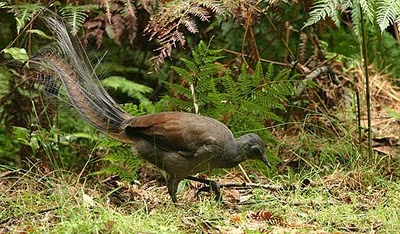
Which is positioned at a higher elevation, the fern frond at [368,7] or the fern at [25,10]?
the fern frond at [368,7]

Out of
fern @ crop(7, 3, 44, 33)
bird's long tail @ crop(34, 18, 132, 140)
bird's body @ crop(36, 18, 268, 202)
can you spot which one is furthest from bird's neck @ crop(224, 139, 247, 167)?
fern @ crop(7, 3, 44, 33)

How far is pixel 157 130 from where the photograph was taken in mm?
5227

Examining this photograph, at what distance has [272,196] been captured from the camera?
519cm

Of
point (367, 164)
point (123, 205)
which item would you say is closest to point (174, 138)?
point (123, 205)

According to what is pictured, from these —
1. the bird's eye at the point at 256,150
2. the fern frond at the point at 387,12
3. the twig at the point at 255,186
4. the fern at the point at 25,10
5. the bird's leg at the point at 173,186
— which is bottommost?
the twig at the point at 255,186

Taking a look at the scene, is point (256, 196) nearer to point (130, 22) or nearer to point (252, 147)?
point (252, 147)

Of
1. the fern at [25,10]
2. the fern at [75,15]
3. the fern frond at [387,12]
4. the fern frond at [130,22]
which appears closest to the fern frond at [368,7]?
the fern frond at [387,12]

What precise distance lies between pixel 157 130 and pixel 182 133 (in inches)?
6.6

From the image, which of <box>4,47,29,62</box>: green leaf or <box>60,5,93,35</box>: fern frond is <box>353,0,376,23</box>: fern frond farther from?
<box>4,47,29,62</box>: green leaf

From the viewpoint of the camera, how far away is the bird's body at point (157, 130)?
520cm

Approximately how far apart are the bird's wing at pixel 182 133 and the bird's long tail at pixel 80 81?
0.20 metres

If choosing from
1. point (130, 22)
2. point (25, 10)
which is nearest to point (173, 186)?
point (130, 22)

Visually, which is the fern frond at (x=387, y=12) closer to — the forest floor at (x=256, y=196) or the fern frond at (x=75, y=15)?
the forest floor at (x=256, y=196)

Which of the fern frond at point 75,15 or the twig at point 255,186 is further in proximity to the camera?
the fern frond at point 75,15
